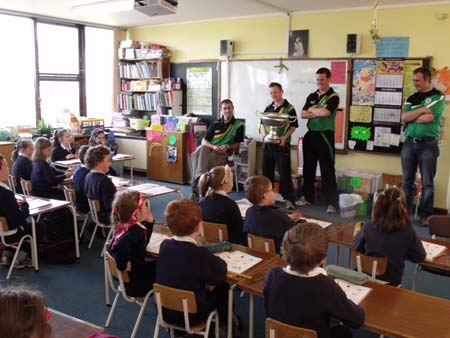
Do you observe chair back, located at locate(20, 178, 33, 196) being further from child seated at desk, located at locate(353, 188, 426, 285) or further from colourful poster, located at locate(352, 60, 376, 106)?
colourful poster, located at locate(352, 60, 376, 106)

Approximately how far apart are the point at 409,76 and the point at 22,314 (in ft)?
17.9

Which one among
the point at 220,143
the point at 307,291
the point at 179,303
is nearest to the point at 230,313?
the point at 179,303

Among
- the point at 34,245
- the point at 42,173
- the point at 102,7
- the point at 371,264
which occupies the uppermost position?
the point at 102,7

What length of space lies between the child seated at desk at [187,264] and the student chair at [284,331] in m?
0.44

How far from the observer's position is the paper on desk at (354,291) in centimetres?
194

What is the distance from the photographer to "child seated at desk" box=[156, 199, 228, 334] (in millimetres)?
2125

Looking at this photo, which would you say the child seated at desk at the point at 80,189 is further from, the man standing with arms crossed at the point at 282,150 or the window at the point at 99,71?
the window at the point at 99,71

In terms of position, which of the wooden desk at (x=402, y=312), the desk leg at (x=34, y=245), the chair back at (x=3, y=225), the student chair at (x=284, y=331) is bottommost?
the desk leg at (x=34, y=245)

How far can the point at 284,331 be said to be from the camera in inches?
68.2

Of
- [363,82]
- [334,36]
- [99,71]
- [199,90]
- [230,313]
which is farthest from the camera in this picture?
[99,71]

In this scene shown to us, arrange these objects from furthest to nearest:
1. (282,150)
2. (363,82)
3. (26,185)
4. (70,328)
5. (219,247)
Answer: (363,82), (282,150), (26,185), (219,247), (70,328)

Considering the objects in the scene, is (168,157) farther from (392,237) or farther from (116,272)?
(392,237)

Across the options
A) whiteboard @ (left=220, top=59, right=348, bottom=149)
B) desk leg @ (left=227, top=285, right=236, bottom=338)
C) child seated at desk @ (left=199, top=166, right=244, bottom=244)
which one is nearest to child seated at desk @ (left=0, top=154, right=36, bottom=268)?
child seated at desk @ (left=199, top=166, right=244, bottom=244)

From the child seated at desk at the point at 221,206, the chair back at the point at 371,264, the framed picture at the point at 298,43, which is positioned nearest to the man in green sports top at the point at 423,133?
the framed picture at the point at 298,43
